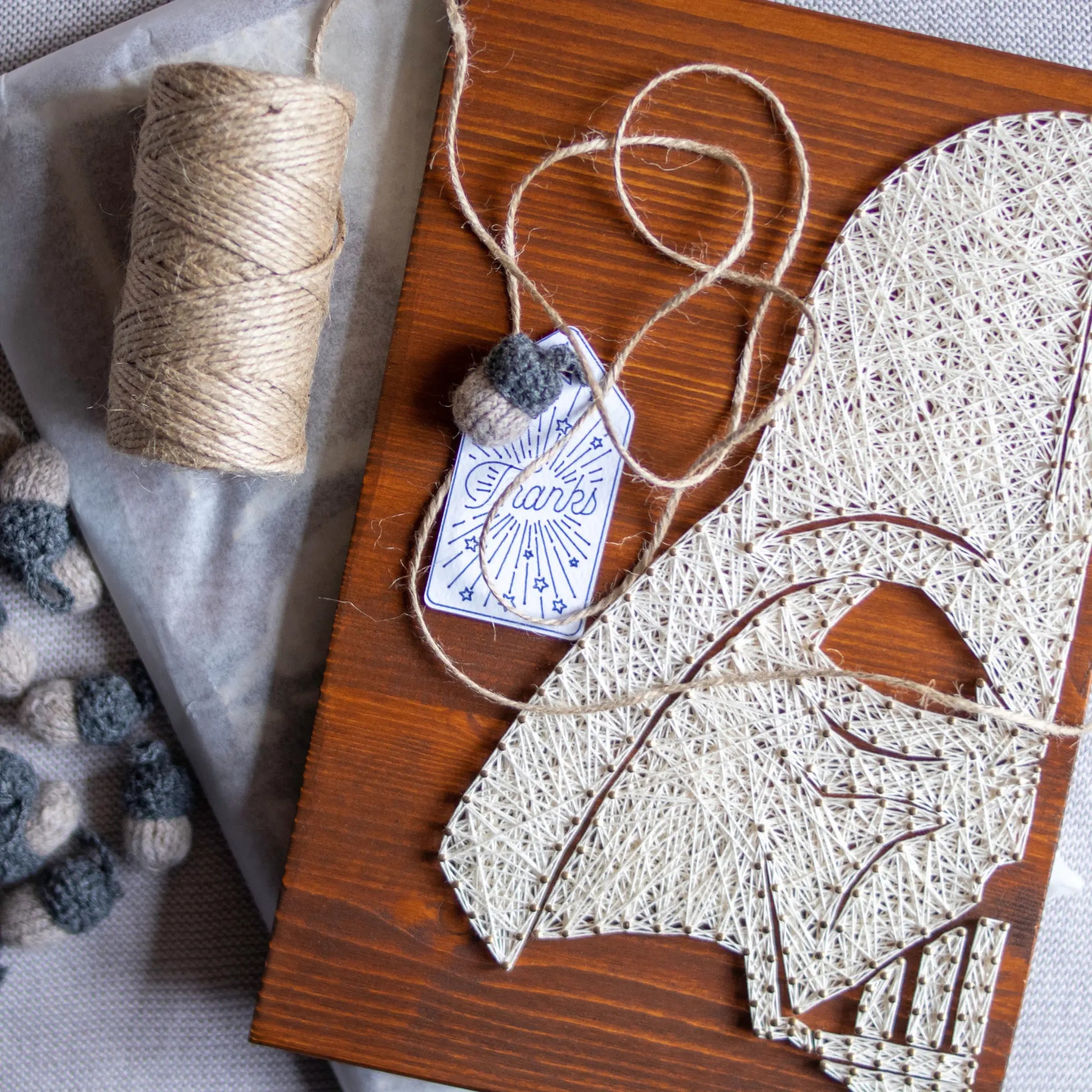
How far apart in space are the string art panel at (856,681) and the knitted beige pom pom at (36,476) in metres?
0.47

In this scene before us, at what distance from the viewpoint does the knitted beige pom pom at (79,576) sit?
860 mm

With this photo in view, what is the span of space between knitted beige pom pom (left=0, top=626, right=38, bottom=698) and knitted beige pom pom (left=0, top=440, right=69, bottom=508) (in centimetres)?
14

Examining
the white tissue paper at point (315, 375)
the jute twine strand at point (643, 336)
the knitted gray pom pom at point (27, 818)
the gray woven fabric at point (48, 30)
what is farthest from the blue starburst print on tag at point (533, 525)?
the gray woven fabric at point (48, 30)

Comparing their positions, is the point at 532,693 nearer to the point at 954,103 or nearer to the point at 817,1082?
the point at 817,1082

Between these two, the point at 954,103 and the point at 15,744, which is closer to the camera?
the point at 954,103

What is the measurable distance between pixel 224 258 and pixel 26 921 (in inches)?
25.4

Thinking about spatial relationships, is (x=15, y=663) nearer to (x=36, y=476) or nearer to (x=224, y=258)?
(x=36, y=476)

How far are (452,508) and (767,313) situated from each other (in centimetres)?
31

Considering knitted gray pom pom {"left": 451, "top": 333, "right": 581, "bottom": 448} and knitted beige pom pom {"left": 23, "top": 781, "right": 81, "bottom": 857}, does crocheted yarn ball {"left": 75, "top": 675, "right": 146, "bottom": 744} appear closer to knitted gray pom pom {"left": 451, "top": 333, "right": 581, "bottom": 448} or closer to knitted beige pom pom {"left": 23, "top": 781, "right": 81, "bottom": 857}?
knitted beige pom pom {"left": 23, "top": 781, "right": 81, "bottom": 857}

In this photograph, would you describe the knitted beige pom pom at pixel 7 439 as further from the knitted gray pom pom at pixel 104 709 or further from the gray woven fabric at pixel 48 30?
the gray woven fabric at pixel 48 30

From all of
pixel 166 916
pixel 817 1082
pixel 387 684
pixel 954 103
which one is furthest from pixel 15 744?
pixel 954 103

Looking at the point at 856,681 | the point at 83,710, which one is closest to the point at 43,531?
the point at 83,710

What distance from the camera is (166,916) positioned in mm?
903

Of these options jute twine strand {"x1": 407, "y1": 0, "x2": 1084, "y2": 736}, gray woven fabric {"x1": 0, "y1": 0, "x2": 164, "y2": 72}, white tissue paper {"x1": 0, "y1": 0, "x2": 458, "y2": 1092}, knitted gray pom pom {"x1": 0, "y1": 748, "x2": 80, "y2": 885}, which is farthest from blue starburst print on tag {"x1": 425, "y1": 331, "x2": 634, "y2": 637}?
gray woven fabric {"x1": 0, "y1": 0, "x2": 164, "y2": 72}
